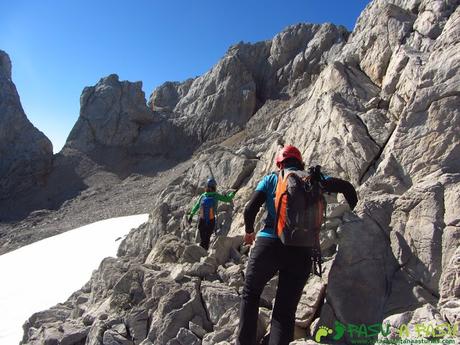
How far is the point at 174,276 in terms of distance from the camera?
760cm

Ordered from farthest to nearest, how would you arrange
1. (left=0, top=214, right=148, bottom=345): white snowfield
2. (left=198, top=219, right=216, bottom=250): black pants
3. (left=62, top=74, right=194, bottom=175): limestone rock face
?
(left=62, top=74, right=194, bottom=175): limestone rock face, (left=0, top=214, right=148, bottom=345): white snowfield, (left=198, top=219, right=216, bottom=250): black pants

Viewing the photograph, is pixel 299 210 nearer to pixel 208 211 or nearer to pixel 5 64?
pixel 208 211

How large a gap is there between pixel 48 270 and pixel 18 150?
4204cm

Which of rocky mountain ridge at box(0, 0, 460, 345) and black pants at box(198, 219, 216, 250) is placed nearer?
rocky mountain ridge at box(0, 0, 460, 345)

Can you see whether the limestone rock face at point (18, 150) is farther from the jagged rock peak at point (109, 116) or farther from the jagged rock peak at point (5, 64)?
the jagged rock peak at point (109, 116)

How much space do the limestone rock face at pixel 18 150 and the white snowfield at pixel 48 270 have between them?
3167 cm

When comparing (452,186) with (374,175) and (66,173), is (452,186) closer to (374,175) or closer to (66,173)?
(374,175)

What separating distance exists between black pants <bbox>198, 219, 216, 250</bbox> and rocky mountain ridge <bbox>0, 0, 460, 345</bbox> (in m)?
0.65

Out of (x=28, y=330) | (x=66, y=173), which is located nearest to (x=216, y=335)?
(x=28, y=330)

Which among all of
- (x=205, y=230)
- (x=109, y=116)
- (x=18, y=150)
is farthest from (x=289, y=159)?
(x=109, y=116)

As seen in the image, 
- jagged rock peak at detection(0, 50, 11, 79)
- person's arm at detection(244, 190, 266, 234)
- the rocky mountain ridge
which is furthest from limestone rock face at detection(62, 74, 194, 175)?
person's arm at detection(244, 190, 266, 234)

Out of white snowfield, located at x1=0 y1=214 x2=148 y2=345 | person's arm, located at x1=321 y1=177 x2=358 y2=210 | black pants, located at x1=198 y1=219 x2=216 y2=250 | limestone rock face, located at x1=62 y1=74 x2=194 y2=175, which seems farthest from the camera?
limestone rock face, located at x1=62 y1=74 x2=194 y2=175

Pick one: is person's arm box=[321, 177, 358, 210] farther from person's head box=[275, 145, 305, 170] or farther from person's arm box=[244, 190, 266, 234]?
person's arm box=[244, 190, 266, 234]

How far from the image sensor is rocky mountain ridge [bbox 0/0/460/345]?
5395 millimetres
